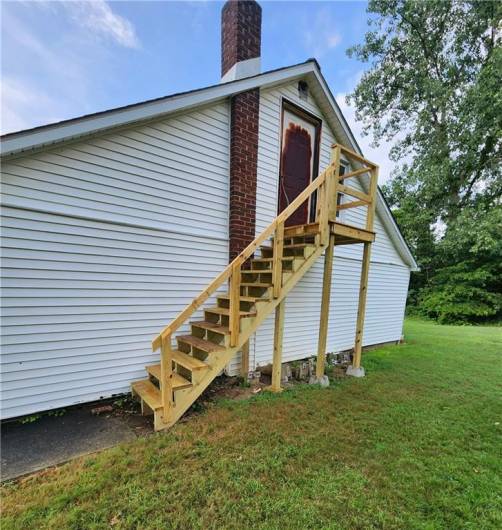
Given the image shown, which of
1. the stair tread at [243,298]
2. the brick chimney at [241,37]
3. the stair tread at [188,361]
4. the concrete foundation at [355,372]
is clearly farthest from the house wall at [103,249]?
the concrete foundation at [355,372]

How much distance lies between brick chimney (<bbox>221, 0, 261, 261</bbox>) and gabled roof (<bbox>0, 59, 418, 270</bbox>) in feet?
1.21

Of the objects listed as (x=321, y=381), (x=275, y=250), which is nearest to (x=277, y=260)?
(x=275, y=250)

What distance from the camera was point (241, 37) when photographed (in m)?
4.64

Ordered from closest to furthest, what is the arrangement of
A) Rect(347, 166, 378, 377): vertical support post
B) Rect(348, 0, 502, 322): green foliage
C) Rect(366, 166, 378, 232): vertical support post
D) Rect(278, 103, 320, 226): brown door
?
Rect(366, 166, 378, 232): vertical support post
Rect(347, 166, 378, 377): vertical support post
Rect(278, 103, 320, 226): brown door
Rect(348, 0, 502, 322): green foliage

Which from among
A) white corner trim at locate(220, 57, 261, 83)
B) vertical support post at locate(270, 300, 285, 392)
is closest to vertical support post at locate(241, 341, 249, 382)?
vertical support post at locate(270, 300, 285, 392)

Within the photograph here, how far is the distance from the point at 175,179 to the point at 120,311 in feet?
6.91

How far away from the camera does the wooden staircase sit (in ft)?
9.74

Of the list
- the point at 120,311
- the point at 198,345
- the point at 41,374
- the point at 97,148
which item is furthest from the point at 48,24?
the point at 198,345

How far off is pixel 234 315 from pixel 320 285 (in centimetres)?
322

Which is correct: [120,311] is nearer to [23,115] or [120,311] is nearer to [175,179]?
[175,179]

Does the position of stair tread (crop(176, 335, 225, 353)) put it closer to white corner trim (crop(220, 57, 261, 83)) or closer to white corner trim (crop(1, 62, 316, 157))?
white corner trim (crop(1, 62, 316, 157))

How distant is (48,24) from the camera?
161 inches

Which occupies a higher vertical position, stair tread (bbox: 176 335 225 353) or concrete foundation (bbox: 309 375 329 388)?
stair tread (bbox: 176 335 225 353)

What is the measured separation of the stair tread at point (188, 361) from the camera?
10.1ft
